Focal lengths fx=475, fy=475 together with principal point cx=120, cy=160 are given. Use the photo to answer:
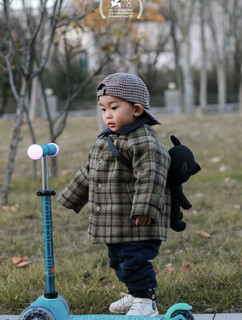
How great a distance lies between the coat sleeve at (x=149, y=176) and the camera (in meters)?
2.30

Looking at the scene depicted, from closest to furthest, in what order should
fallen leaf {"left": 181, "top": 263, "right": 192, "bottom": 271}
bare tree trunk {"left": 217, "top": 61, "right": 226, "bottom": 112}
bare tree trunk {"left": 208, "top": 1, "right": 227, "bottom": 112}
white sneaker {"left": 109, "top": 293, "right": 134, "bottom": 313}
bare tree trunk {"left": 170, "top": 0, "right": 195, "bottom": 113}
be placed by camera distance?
white sneaker {"left": 109, "top": 293, "right": 134, "bottom": 313} → fallen leaf {"left": 181, "top": 263, "right": 192, "bottom": 271} → bare tree trunk {"left": 170, "top": 0, "right": 195, "bottom": 113} → bare tree trunk {"left": 208, "top": 1, "right": 227, "bottom": 112} → bare tree trunk {"left": 217, "top": 61, "right": 226, "bottom": 112}

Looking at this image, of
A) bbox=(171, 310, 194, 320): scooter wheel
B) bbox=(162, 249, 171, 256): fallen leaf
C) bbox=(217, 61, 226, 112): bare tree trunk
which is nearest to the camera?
bbox=(171, 310, 194, 320): scooter wheel

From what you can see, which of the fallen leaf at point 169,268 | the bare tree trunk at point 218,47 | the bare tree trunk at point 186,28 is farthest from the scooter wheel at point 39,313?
the bare tree trunk at point 218,47

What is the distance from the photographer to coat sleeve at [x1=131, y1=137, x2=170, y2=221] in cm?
230

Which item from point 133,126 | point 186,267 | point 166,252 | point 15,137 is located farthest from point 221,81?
point 133,126

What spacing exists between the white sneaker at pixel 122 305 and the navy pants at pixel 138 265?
0.51ft

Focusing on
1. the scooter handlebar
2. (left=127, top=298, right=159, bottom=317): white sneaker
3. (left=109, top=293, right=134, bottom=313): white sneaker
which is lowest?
(left=109, top=293, right=134, bottom=313): white sneaker

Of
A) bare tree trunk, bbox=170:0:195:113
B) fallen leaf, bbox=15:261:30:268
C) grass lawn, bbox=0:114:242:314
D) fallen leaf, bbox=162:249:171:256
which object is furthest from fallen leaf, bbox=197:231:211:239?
bare tree trunk, bbox=170:0:195:113

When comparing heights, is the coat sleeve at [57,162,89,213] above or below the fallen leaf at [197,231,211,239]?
above

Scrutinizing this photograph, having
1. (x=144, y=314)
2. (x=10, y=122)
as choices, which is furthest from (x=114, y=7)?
(x=10, y=122)

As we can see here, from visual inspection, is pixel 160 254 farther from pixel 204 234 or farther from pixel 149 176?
pixel 149 176

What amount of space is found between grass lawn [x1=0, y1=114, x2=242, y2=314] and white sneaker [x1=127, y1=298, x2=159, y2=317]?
10.6 inches

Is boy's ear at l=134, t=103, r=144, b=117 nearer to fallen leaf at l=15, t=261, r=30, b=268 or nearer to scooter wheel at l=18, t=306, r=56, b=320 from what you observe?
scooter wheel at l=18, t=306, r=56, b=320

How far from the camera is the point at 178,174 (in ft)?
8.11
